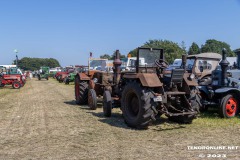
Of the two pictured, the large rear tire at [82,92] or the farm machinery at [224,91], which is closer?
the farm machinery at [224,91]

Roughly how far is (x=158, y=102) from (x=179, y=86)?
3.07ft

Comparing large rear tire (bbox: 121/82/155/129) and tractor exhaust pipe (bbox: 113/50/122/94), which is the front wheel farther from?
tractor exhaust pipe (bbox: 113/50/122/94)

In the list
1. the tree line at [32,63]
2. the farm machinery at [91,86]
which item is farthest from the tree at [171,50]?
the tree line at [32,63]

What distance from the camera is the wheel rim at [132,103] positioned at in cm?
760

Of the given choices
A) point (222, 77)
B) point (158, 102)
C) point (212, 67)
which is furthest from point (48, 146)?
point (212, 67)

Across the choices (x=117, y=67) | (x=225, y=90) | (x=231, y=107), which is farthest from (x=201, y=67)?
(x=117, y=67)

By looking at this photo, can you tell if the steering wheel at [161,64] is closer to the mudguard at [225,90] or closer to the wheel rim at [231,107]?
the mudguard at [225,90]

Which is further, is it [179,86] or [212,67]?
[212,67]

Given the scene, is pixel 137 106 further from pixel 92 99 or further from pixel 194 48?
pixel 194 48

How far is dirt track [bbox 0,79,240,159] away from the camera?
5.18 metres

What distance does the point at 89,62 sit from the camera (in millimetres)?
13555

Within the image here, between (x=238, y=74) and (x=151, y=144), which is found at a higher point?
(x=238, y=74)

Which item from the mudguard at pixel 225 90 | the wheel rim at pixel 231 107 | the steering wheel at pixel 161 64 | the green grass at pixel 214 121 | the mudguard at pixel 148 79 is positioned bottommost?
the green grass at pixel 214 121

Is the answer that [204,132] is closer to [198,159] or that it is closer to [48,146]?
[198,159]
